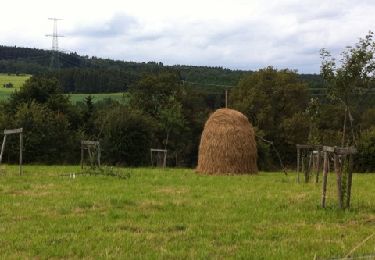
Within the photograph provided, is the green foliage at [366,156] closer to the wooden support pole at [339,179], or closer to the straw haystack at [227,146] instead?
the straw haystack at [227,146]

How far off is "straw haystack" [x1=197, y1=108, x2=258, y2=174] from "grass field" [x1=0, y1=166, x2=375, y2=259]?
32.3 feet

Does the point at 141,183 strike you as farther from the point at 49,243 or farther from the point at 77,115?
the point at 77,115

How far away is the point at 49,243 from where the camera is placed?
8.32m

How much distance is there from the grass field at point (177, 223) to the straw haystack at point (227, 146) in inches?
387

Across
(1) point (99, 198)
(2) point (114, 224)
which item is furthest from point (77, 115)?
(2) point (114, 224)

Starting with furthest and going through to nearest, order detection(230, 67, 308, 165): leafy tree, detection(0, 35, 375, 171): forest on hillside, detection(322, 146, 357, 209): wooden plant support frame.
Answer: detection(230, 67, 308, 165): leafy tree, detection(0, 35, 375, 171): forest on hillside, detection(322, 146, 357, 209): wooden plant support frame

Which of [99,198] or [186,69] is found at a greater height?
[186,69]

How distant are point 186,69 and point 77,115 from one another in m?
36.9

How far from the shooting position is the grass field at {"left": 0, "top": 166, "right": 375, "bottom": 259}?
25.7 feet

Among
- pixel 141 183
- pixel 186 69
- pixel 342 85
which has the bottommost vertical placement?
pixel 141 183

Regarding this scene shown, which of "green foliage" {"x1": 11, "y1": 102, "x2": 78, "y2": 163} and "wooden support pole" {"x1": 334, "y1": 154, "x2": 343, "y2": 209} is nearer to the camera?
"wooden support pole" {"x1": 334, "y1": 154, "x2": 343, "y2": 209}

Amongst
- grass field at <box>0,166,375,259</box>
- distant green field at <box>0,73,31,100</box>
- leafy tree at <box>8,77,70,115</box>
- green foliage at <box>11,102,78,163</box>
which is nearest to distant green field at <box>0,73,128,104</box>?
distant green field at <box>0,73,31,100</box>

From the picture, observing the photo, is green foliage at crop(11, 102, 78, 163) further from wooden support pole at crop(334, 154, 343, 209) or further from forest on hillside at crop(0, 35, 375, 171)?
wooden support pole at crop(334, 154, 343, 209)

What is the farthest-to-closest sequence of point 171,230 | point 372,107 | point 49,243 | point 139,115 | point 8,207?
point 372,107, point 139,115, point 8,207, point 171,230, point 49,243
